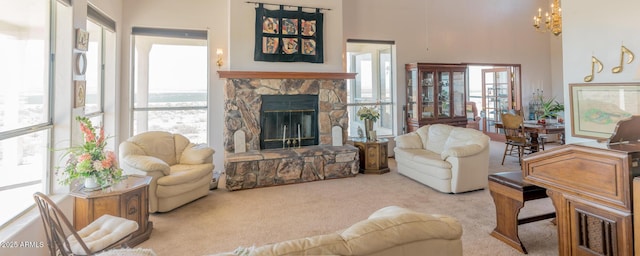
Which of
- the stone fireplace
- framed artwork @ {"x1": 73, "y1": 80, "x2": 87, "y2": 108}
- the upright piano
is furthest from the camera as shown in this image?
the stone fireplace

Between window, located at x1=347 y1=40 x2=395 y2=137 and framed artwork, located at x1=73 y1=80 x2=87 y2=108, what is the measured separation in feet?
15.7

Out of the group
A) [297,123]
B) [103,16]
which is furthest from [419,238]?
[103,16]

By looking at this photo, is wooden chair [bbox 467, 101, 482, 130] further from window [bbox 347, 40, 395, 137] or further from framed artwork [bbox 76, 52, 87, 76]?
framed artwork [bbox 76, 52, 87, 76]

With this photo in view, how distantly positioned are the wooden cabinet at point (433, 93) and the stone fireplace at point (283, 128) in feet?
6.09

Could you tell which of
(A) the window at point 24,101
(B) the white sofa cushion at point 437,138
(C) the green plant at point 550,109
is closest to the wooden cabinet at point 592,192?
(B) the white sofa cushion at point 437,138

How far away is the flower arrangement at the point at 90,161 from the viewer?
2.78 meters

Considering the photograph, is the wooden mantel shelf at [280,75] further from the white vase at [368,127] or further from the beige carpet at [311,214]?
the beige carpet at [311,214]

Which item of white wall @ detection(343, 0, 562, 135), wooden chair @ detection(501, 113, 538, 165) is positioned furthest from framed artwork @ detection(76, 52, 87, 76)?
wooden chair @ detection(501, 113, 538, 165)

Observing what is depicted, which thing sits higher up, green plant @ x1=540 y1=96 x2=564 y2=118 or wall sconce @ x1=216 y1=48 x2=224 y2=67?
wall sconce @ x1=216 y1=48 x2=224 y2=67

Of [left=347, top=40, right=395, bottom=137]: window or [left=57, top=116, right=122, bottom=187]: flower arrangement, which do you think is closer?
[left=57, top=116, right=122, bottom=187]: flower arrangement

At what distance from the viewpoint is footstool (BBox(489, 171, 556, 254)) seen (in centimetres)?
271

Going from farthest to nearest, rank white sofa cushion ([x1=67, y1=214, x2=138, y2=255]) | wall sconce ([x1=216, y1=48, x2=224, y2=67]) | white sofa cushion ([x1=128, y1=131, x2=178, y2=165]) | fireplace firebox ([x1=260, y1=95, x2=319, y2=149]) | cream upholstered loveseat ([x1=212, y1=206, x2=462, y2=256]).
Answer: wall sconce ([x1=216, y1=48, x2=224, y2=67]) → fireplace firebox ([x1=260, y1=95, x2=319, y2=149]) → white sofa cushion ([x1=128, y1=131, x2=178, y2=165]) → white sofa cushion ([x1=67, y1=214, x2=138, y2=255]) → cream upholstered loveseat ([x1=212, y1=206, x2=462, y2=256])

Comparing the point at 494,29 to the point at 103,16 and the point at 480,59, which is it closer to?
the point at 480,59

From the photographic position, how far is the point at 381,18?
693 cm
